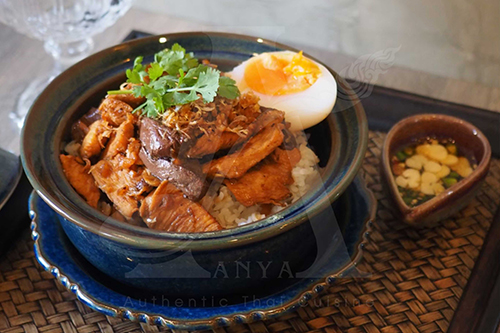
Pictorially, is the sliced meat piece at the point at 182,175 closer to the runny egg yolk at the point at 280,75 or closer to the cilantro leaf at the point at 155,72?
the cilantro leaf at the point at 155,72

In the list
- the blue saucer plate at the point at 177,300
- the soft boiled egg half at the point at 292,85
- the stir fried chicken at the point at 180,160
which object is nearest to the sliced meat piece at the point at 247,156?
the stir fried chicken at the point at 180,160

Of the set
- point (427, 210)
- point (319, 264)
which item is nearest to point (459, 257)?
point (427, 210)

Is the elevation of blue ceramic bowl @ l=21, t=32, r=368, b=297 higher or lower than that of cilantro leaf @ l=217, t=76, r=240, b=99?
lower

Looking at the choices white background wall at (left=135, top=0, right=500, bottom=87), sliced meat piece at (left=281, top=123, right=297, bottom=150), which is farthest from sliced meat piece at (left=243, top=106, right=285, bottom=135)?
white background wall at (left=135, top=0, right=500, bottom=87)

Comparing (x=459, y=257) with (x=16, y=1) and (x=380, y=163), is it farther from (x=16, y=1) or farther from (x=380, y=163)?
(x=16, y=1)

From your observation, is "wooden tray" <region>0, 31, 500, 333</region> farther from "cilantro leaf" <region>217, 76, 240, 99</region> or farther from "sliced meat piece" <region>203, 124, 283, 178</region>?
"cilantro leaf" <region>217, 76, 240, 99</region>

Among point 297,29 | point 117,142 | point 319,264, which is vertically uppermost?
point 117,142
